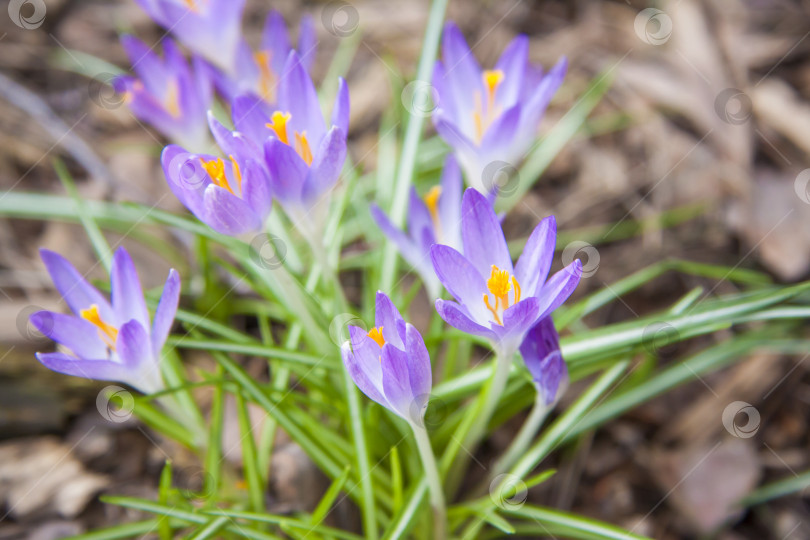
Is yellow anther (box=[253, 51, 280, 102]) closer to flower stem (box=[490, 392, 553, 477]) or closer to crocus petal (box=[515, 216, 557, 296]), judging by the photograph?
crocus petal (box=[515, 216, 557, 296])

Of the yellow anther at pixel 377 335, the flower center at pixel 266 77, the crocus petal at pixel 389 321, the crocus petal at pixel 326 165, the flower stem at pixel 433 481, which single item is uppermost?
the flower center at pixel 266 77

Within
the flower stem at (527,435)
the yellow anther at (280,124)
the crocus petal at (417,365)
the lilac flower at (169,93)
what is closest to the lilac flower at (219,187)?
the yellow anther at (280,124)

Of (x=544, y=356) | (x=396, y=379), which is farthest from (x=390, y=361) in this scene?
(x=544, y=356)

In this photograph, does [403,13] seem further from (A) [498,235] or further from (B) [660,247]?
(A) [498,235]

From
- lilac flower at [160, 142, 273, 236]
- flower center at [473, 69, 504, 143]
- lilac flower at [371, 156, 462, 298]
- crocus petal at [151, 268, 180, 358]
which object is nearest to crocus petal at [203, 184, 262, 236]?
lilac flower at [160, 142, 273, 236]

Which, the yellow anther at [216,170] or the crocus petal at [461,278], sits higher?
the yellow anther at [216,170]

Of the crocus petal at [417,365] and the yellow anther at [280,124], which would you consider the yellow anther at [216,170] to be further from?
the crocus petal at [417,365]
